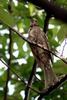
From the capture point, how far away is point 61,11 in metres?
0.37

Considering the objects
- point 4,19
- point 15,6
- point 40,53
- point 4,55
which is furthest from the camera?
point 40,53

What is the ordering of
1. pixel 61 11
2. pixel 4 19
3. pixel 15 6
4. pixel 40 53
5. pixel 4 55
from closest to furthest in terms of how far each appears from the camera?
1. pixel 61 11
2. pixel 4 19
3. pixel 15 6
4. pixel 4 55
5. pixel 40 53

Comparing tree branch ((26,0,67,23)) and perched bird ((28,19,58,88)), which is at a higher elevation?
perched bird ((28,19,58,88))

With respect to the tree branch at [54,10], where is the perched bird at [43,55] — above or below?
above

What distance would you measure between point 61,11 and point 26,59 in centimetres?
307

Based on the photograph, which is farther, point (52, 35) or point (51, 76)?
point (52, 35)

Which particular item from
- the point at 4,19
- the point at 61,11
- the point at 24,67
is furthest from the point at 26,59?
the point at 61,11

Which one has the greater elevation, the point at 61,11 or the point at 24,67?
the point at 24,67

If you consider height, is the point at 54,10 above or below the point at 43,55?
below

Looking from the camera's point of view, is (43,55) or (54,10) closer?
(54,10)

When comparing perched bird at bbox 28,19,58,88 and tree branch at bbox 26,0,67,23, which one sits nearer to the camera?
tree branch at bbox 26,0,67,23

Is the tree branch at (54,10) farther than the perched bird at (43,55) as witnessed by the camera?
No

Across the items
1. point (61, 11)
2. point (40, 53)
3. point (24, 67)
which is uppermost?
point (40, 53)

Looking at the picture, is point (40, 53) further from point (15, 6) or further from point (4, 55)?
point (15, 6)
